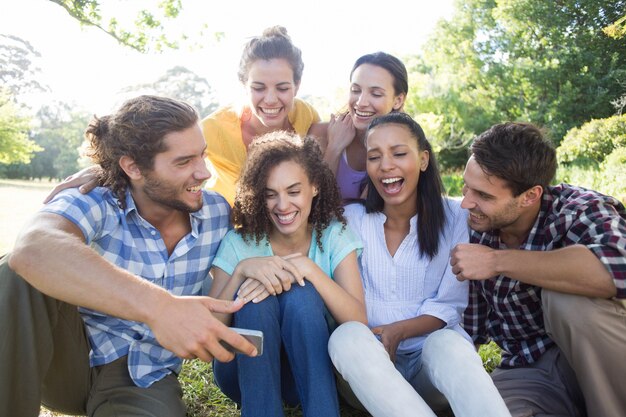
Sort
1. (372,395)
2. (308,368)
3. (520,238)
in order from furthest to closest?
1. (520,238)
2. (308,368)
3. (372,395)

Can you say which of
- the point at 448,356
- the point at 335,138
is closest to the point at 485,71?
the point at 335,138

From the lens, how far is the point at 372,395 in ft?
7.29

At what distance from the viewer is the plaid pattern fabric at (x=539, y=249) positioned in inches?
97.2

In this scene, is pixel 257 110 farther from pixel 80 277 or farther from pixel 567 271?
pixel 567 271

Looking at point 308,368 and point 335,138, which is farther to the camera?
point 335,138

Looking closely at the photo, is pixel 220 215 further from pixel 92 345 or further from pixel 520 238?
pixel 520 238

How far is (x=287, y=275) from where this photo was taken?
255 cm

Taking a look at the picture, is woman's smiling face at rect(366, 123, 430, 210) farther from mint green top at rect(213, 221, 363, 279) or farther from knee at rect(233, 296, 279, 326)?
knee at rect(233, 296, 279, 326)

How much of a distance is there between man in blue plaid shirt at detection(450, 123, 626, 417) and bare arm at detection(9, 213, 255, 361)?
1388 mm

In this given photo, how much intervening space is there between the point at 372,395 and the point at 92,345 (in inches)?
58.3

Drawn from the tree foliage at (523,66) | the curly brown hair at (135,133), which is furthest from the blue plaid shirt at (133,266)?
the tree foliage at (523,66)

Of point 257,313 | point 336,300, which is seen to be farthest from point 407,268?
point 257,313

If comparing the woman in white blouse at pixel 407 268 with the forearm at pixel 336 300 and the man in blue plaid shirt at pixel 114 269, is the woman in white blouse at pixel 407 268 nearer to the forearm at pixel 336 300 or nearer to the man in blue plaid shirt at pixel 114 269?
the forearm at pixel 336 300

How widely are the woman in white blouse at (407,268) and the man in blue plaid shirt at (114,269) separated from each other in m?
0.83
